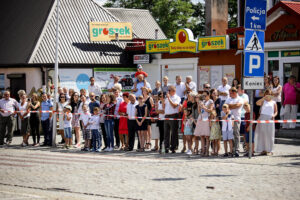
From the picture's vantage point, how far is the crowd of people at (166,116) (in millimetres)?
16344

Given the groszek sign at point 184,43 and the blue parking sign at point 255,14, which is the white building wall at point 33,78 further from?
the blue parking sign at point 255,14

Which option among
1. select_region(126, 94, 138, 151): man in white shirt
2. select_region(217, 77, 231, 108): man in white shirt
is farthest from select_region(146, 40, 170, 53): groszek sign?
select_region(126, 94, 138, 151): man in white shirt

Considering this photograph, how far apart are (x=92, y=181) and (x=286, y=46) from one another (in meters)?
12.2

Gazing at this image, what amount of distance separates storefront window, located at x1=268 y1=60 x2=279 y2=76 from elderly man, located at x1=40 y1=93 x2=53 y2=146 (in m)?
8.49

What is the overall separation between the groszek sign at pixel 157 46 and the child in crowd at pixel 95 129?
30.1ft

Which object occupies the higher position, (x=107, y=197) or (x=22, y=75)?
(x=22, y=75)

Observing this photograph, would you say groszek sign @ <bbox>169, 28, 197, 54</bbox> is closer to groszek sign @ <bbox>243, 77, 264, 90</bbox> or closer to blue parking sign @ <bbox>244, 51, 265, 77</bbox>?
blue parking sign @ <bbox>244, 51, 265, 77</bbox>

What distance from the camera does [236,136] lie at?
16.1m

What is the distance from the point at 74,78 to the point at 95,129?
934 cm

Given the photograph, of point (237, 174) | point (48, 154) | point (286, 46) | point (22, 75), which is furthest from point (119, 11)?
point (237, 174)

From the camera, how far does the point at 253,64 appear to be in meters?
15.0

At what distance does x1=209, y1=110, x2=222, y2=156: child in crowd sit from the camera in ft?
53.8

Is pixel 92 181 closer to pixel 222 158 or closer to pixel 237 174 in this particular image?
pixel 237 174

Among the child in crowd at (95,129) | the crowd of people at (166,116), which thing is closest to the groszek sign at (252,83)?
the crowd of people at (166,116)
